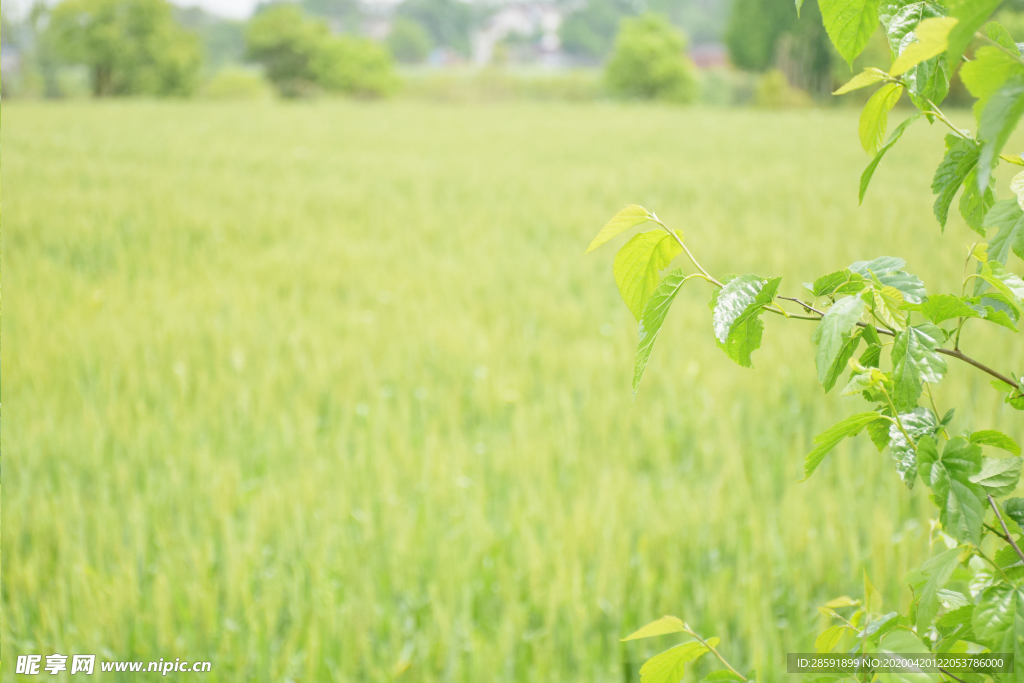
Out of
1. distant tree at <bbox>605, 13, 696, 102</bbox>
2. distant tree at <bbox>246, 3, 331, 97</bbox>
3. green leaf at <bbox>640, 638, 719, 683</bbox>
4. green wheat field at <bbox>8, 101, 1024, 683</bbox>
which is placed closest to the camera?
green leaf at <bbox>640, 638, 719, 683</bbox>

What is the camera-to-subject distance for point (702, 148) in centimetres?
1020

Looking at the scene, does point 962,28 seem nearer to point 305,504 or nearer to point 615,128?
point 305,504

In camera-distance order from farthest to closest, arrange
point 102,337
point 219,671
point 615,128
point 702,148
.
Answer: point 615,128 → point 702,148 → point 102,337 → point 219,671

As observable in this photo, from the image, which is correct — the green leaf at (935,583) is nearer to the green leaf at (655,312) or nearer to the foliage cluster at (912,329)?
the foliage cluster at (912,329)

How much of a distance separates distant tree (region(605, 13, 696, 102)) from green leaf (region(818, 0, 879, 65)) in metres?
39.1

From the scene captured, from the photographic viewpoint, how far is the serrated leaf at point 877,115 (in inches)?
19.2

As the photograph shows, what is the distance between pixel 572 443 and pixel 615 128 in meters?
12.6

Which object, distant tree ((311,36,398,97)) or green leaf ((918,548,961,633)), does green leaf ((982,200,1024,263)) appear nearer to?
green leaf ((918,548,961,633))

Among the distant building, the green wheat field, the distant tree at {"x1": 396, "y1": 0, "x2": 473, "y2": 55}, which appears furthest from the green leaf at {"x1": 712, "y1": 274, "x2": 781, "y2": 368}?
the distant tree at {"x1": 396, "y1": 0, "x2": 473, "y2": 55}

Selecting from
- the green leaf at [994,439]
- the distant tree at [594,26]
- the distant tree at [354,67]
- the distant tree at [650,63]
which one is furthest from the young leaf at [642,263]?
the distant tree at [594,26]

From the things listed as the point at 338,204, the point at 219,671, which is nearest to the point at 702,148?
the point at 338,204

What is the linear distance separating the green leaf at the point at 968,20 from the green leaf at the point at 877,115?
204 mm

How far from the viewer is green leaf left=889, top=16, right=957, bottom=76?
1.03 feet

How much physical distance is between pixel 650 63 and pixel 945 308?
130 feet
